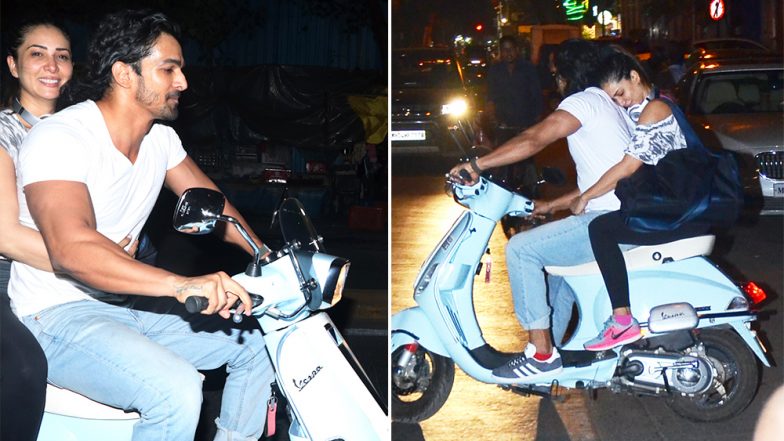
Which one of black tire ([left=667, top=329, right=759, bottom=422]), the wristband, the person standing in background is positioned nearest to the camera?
the wristband

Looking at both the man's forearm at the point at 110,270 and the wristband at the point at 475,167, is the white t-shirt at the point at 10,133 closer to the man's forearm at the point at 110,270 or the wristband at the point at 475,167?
the man's forearm at the point at 110,270

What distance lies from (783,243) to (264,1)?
36.8 ft

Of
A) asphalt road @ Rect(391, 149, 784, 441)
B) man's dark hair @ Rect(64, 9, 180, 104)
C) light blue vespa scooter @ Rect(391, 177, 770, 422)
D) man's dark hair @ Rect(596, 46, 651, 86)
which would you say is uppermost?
man's dark hair @ Rect(64, 9, 180, 104)

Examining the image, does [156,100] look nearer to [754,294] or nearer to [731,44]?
[754,294]

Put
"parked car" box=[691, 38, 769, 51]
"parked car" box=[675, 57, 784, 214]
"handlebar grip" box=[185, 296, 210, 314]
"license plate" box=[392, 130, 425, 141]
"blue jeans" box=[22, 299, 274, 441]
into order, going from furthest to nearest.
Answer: "parked car" box=[691, 38, 769, 51] → "license plate" box=[392, 130, 425, 141] → "parked car" box=[675, 57, 784, 214] → "blue jeans" box=[22, 299, 274, 441] → "handlebar grip" box=[185, 296, 210, 314]

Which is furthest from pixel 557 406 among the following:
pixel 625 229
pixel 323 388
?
pixel 323 388

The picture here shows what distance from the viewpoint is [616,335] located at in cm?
436

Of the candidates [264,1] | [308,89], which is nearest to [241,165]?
[308,89]

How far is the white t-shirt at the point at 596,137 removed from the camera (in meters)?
4.57

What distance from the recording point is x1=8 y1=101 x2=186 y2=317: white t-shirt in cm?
276

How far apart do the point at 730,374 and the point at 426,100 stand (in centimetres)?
943

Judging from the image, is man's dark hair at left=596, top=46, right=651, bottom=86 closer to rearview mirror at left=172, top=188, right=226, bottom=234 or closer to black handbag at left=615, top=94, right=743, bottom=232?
black handbag at left=615, top=94, right=743, bottom=232

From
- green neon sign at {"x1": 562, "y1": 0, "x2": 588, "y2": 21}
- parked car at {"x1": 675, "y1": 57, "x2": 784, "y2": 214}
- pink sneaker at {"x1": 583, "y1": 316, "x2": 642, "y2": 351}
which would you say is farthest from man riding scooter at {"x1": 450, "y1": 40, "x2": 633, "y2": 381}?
green neon sign at {"x1": 562, "y1": 0, "x2": 588, "y2": 21}

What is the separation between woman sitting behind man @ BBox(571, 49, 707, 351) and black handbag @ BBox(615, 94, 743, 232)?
37 mm
